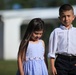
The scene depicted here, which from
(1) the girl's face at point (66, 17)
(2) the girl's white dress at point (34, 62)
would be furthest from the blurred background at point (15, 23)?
(1) the girl's face at point (66, 17)

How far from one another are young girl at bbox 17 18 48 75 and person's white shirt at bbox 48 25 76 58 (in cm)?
20

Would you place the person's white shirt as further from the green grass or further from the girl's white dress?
the green grass

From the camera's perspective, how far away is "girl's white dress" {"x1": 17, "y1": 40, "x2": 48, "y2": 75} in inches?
267

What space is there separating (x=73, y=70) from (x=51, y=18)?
79.0 feet

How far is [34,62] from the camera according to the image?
268 inches

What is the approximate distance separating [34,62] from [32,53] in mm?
133

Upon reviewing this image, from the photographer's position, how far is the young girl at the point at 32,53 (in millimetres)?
6746

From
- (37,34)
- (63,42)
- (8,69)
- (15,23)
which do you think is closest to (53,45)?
(63,42)

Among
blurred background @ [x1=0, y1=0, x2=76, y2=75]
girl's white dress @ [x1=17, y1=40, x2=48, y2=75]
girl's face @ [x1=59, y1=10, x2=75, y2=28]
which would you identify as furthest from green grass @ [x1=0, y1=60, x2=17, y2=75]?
blurred background @ [x1=0, y1=0, x2=76, y2=75]

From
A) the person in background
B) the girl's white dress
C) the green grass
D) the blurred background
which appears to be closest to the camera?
the person in background

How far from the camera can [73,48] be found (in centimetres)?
667

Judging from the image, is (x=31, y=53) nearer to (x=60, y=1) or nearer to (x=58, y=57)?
(x=58, y=57)

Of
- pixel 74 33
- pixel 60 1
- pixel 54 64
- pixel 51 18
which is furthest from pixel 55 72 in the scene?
pixel 60 1

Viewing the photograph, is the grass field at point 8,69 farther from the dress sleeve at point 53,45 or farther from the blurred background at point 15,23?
the blurred background at point 15,23
